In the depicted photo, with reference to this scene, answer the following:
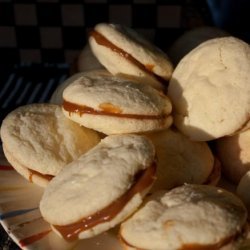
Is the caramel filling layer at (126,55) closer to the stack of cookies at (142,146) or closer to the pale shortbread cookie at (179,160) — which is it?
the stack of cookies at (142,146)

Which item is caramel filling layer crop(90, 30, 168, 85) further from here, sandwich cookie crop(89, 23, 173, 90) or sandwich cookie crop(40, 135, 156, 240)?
sandwich cookie crop(40, 135, 156, 240)

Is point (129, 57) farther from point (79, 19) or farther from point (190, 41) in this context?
point (79, 19)

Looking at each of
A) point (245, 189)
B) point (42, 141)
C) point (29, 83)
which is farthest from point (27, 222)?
point (29, 83)

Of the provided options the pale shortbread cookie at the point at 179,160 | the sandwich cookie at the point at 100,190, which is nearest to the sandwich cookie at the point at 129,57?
the pale shortbread cookie at the point at 179,160

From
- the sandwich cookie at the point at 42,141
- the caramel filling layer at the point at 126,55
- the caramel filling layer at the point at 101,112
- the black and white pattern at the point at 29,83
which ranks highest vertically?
the caramel filling layer at the point at 126,55

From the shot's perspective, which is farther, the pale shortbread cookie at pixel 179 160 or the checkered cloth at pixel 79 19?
the checkered cloth at pixel 79 19

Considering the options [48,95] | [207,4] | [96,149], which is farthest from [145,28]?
[96,149]
